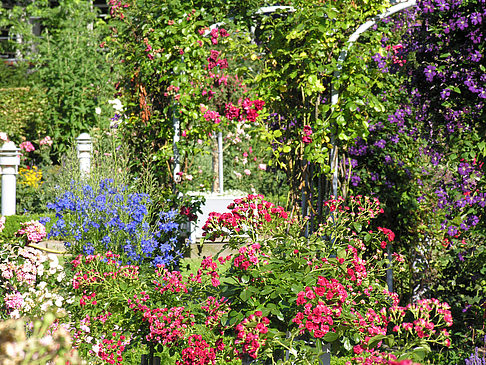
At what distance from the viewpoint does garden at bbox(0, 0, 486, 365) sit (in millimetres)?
→ 2809

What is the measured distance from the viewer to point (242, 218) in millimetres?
3535

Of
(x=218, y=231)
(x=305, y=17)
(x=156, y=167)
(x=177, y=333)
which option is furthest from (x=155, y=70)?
(x=177, y=333)

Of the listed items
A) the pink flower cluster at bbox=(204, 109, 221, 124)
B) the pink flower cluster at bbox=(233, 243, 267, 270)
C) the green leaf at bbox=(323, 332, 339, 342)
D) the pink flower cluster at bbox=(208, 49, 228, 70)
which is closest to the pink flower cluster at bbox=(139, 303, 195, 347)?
the pink flower cluster at bbox=(233, 243, 267, 270)

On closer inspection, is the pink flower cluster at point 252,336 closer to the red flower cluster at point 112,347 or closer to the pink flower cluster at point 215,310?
the pink flower cluster at point 215,310

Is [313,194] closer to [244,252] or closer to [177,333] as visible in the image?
[244,252]

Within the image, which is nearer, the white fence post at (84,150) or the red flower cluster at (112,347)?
the red flower cluster at (112,347)

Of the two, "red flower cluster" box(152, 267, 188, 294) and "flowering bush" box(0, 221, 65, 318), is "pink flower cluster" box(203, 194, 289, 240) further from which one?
"flowering bush" box(0, 221, 65, 318)

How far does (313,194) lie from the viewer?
466 centimetres

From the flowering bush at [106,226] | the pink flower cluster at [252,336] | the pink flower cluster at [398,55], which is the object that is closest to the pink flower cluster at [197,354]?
the pink flower cluster at [252,336]

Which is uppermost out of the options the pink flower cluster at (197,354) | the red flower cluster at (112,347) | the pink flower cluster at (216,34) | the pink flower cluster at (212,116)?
the pink flower cluster at (216,34)

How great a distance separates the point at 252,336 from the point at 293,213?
2.34m

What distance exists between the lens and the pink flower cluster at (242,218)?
348 centimetres

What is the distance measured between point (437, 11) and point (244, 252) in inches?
85.2

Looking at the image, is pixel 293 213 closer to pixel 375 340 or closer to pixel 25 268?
pixel 25 268
